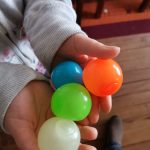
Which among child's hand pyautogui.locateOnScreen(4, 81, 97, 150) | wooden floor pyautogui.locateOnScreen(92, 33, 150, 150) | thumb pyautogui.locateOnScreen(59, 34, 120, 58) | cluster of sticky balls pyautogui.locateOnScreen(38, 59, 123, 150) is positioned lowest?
wooden floor pyautogui.locateOnScreen(92, 33, 150, 150)

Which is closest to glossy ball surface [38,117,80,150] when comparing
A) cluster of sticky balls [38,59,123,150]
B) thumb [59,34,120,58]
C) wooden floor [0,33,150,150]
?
cluster of sticky balls [38,59,123,150]

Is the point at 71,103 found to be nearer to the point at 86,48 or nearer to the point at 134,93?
the point at 86,48

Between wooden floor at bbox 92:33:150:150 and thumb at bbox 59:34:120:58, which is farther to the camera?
wooden floor at bbox 92:33:150:150

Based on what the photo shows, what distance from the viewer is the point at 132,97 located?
1019 millimetres

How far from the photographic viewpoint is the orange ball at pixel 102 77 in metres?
0.48

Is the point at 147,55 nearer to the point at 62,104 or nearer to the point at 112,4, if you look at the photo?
the point at 112,4

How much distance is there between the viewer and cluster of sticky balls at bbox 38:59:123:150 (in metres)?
0.46

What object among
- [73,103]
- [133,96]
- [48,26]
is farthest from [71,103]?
[133,96]

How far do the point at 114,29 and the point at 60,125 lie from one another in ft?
2.60

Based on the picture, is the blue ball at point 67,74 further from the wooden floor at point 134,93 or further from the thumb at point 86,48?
the wooden floor at point 134,93

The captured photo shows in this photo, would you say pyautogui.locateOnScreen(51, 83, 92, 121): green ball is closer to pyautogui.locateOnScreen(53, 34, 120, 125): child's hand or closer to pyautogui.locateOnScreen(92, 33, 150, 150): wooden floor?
pyautogui.locateOnScreen(53, 34, 120, 125): child's hand

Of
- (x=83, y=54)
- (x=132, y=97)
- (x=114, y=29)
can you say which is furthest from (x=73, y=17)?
(x=114, y=29)

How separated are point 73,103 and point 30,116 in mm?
96

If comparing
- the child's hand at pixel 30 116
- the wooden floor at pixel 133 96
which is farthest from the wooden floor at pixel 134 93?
the child's hand at pixel 30 116
